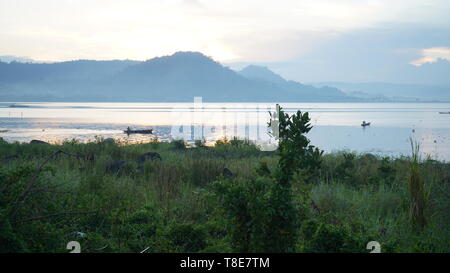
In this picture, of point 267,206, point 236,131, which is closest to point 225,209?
point 267,206

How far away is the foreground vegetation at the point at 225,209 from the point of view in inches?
165

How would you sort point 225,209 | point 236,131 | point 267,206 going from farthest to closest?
point 236,131, point 225,209, point 267,206

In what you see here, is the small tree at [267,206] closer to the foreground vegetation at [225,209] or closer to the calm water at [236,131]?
the foreground vegetation at [225,209]

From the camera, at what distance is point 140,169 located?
12.9 meters

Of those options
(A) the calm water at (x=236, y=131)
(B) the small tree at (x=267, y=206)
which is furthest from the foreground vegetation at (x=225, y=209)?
(A) the calm water at (x=236, y=131)

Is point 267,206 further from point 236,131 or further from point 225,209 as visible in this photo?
point 236,131

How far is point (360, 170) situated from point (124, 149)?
9124mm

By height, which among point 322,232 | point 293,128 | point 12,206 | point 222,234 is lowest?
point 222,234

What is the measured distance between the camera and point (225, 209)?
4.15 meters

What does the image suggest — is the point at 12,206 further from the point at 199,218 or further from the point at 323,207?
the point at 323,207

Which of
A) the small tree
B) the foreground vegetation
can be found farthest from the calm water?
the small tree

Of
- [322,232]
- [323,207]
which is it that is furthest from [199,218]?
[322,232]

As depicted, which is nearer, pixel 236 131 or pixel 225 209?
pixel 225 209

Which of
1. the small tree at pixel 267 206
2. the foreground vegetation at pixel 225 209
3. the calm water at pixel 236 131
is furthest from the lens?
the calm water at pixel 236 131
